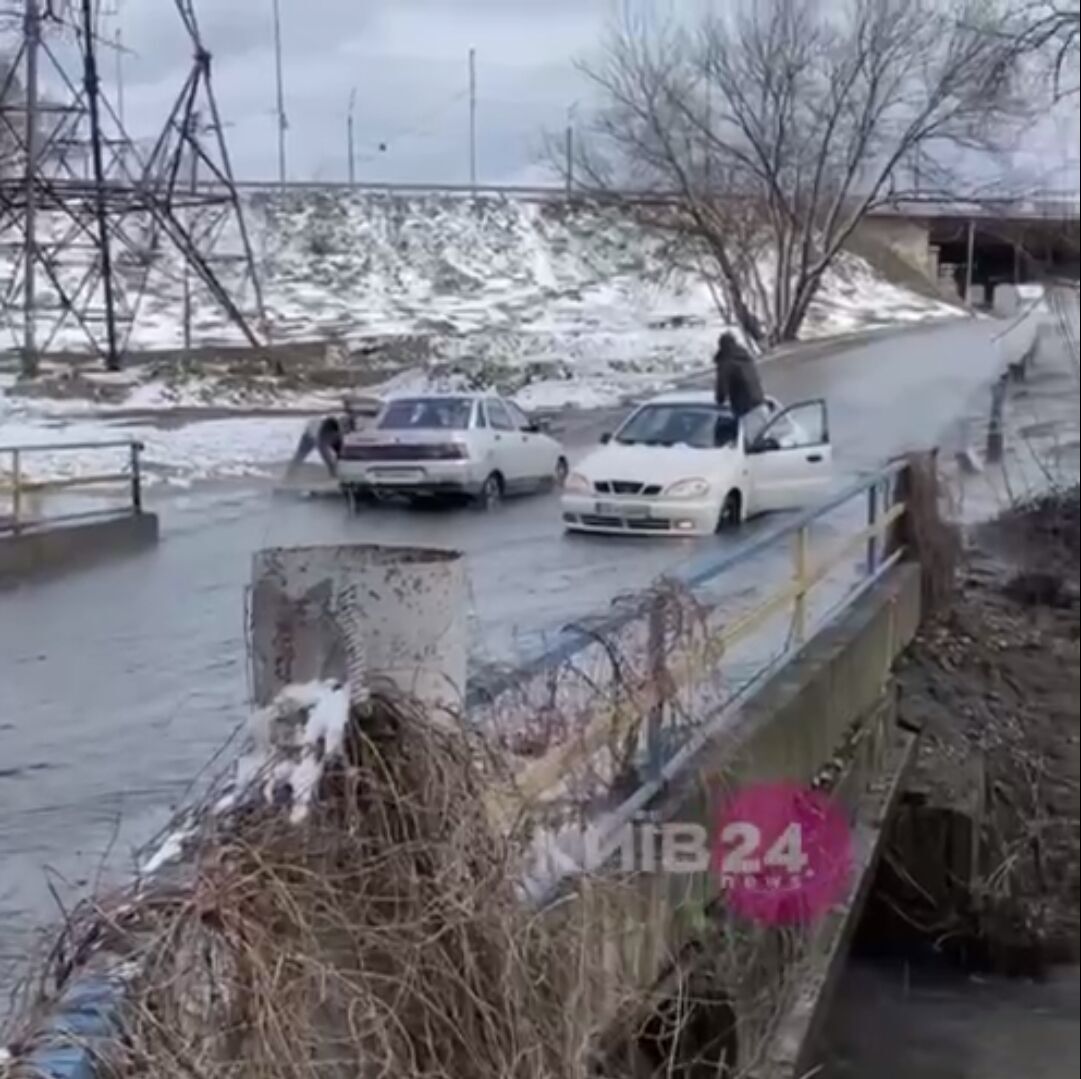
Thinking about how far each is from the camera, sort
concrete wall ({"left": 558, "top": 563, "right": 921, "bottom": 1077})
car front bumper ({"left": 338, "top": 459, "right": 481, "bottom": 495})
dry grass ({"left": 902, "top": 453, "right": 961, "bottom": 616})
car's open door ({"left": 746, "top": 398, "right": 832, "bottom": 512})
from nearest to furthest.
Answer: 1. concrete wall ({"left": 558, "top": 563, "right": 921, "bottom": 1077})
2. car front bumper ({"left": 338, "top": 459, "right": 481, "bottom": 495})
3. car's open door ({"left": 746, "top": 398, "right": 832, "bottom": 512})
4. dry grass ({"left": 902, "top": 453, "right": 961, "bottom": 616})

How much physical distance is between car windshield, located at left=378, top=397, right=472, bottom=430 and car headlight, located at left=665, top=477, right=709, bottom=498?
215 cm

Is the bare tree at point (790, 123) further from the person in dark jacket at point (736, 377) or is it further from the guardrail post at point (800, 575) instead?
the guardrail post at point (800, 575)

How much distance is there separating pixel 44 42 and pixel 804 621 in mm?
4026

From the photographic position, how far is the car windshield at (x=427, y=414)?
3.92 meters

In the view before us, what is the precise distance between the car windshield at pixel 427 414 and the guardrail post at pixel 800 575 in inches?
79.3

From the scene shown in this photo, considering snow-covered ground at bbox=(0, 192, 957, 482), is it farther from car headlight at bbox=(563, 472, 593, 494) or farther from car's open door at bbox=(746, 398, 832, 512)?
car's open door at bbox=(746, 398, 832, 512)

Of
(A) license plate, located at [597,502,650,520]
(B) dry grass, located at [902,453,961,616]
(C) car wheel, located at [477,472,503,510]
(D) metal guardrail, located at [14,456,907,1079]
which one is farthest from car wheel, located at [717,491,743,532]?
(B) dry grass, located at [902,453,961,616]

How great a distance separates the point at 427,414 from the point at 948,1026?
3593mm

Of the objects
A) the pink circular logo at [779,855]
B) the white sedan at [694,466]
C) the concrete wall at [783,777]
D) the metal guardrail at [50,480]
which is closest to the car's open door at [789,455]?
the white sedan at [694,466]

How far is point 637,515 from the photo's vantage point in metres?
5.78

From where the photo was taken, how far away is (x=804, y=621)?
6.32m

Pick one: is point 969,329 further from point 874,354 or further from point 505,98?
point 505,98

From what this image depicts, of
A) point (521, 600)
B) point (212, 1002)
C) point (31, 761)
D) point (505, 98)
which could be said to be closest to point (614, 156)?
point (505, 98)

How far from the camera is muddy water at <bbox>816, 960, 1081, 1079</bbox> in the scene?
5902mm
